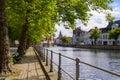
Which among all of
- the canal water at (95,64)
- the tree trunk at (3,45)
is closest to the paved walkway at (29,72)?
the tree trunk at (3,45)

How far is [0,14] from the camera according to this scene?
688 inches

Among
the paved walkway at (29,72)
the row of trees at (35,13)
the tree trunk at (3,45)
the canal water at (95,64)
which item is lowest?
the canal water at (95,64)

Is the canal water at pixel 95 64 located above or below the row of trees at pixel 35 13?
below

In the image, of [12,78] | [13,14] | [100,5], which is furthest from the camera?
[100,5]

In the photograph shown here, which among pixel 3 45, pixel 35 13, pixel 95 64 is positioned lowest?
pixel 95 64

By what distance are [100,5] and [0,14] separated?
22.2m

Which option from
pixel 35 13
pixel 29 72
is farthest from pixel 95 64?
pixel 29 72

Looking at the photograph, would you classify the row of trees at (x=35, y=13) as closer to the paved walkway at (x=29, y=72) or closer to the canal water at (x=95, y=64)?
the paved walkway at (x=29, y=72)

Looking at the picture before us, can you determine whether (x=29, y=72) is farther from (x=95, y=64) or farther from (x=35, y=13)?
(x=95, y=64)

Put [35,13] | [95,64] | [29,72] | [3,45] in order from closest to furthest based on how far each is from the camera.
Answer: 1. [3,45]
2. [29,72]
3. [35,13]
4. [95,64]


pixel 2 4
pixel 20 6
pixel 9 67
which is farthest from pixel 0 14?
pixel 20 6

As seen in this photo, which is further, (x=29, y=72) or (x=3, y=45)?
(x=29, y=72)

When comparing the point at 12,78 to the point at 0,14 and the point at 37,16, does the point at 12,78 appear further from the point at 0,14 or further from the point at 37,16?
the point at 37,16

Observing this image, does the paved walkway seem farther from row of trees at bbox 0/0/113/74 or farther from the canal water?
the canal water
